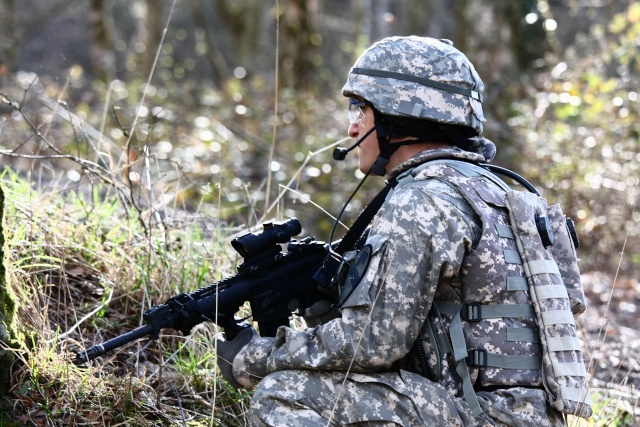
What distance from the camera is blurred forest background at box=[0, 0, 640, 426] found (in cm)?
366

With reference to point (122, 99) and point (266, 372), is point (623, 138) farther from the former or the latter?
point (122, 99)

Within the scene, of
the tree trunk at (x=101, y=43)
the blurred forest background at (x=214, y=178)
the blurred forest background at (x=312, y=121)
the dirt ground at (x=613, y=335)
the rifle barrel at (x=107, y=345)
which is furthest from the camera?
the tree trunk at (x=101, y=43)

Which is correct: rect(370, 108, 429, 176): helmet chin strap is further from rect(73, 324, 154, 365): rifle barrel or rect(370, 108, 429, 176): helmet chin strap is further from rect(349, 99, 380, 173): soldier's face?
rect(73, 324, 154, 365): rifle barrel

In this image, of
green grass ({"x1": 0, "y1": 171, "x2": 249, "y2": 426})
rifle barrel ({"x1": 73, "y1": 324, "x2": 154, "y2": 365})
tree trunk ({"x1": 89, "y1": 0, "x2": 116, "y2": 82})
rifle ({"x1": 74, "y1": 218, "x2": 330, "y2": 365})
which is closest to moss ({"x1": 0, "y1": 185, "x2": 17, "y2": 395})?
green grass ({"x1": 0, "y1": 171, "x2": 249, "y2": 426})

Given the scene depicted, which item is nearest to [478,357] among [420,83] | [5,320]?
[420,83]

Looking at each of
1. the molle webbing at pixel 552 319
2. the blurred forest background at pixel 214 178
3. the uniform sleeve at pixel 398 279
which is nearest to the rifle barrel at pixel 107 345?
the blurred forest background at pixel 214 178

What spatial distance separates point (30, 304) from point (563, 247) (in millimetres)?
2209

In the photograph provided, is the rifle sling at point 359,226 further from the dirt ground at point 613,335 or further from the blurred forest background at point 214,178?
the dirt ground at point 613,335

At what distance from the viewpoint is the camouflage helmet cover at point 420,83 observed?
121 inches

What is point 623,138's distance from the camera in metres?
8.30

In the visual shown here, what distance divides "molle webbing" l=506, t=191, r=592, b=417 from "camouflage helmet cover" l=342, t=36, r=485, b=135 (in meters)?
0.41

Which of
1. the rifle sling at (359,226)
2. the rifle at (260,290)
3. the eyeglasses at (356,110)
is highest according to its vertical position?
the eyeglasses at (356,110)

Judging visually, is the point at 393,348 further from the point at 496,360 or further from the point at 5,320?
the point at 5,320

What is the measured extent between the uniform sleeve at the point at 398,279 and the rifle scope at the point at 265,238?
0.45 m
